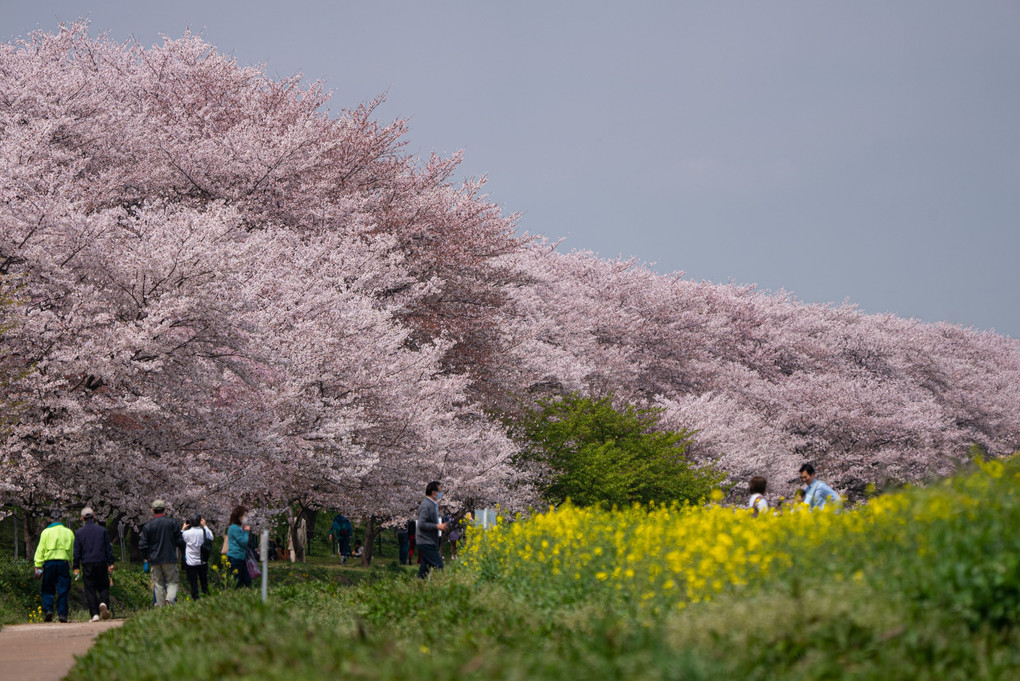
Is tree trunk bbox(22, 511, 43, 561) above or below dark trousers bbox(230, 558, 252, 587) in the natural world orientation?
above

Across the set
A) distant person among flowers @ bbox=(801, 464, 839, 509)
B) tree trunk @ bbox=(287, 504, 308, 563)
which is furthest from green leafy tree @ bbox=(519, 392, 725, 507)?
distant person among flowers @ bbox=(801, 464, 839, 509)

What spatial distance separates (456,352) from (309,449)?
1045 centimetres

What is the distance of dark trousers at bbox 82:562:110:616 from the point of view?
15.4 meters

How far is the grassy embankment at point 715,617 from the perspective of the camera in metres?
5.23

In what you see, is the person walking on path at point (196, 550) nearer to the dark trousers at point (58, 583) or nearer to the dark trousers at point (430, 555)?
the dark trousers at point (58, 583)

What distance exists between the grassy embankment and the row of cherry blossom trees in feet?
8.03

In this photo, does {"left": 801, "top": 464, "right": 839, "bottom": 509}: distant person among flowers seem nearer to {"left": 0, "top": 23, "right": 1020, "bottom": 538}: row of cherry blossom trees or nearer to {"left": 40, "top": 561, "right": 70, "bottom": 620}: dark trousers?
{"left": 0, "top": 23, "right": 1020, "bottom": 538}: row of cherry blossom trees

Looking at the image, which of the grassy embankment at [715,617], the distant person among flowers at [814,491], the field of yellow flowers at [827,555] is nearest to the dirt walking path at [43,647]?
the grassy embankment at [715,617]

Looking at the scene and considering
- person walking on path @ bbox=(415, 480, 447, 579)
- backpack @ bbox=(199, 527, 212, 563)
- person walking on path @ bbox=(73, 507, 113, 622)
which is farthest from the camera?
backpack @ bbox=(199, 527, 212, 563)

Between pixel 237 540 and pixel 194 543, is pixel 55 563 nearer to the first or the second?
pixel 194 543

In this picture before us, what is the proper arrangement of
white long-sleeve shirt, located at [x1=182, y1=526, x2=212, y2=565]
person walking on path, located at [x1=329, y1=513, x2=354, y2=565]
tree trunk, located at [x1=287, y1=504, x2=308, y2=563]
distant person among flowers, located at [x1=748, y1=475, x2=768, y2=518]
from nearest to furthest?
distant person among flowers, located at [x1=748, y1=475, x2=768, y2=518], white long-sleeve shirt, located at [x1=182, y1=526, x2=212, y2=565], tree trunk, located at [x1=287, y1=504, x2=308, y2=563], person walking on path, located at [x1=329, y1=513, x2=354, y2=565]

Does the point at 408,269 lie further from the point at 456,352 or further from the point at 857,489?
the point at 857,489

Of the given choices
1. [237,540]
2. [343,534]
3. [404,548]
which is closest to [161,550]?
[237,540]

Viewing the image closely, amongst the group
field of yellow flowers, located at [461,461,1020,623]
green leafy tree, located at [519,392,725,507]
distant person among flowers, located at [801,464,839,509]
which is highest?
green leafy tree, located at [519,392,725,507]
